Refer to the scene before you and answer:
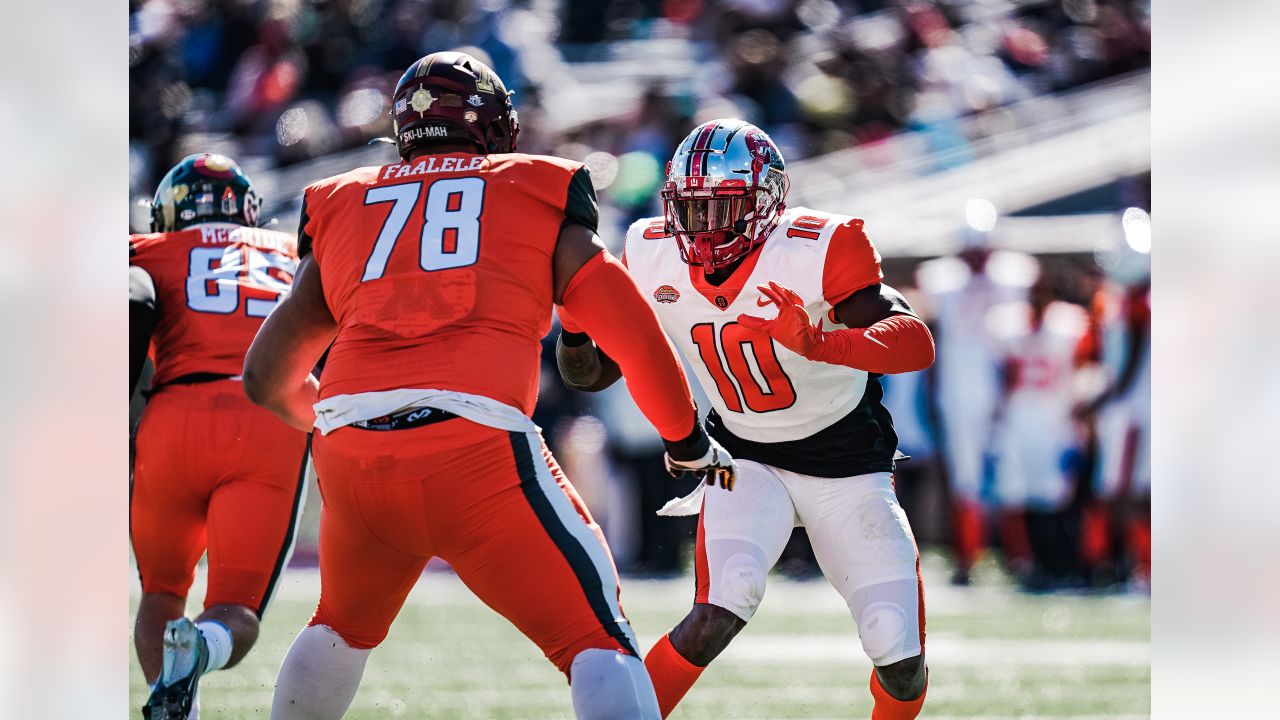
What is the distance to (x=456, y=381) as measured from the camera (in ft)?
9.41

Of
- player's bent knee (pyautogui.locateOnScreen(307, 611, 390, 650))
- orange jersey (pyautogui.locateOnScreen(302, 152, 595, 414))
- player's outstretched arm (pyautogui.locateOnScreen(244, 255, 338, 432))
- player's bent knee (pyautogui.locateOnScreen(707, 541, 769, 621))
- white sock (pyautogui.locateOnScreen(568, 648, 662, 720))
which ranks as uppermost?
orange jersey (pyautogui.locateOnScreen(302, 152, 595, 414))

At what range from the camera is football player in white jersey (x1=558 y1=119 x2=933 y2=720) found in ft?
12.5

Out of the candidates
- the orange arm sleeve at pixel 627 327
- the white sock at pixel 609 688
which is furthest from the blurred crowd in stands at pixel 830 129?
the white sock at pixel 609 688

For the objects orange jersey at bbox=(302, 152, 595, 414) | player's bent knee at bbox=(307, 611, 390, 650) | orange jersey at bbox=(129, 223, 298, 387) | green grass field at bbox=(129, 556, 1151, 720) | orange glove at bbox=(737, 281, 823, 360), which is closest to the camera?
orange jersey at bbox=(302, 152, 595, 414)

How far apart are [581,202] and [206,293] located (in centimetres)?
175

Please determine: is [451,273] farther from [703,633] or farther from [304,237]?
[703,633]

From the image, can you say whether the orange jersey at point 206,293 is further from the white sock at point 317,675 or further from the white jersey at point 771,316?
the white sock at point 317,675

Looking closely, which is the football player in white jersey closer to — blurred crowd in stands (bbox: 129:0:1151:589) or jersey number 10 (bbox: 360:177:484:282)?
jersey number 10 (bbox: 360:177:484:282)

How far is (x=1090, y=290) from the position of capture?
9180mm

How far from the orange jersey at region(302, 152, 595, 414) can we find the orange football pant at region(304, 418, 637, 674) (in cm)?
10

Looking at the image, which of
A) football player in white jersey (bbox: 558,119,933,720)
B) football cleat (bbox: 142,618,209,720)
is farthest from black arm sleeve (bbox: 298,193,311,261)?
football cleat (bbox: 142,618,209,720)

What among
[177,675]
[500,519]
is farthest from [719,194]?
[177,675]

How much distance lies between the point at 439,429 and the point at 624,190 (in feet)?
26.1
